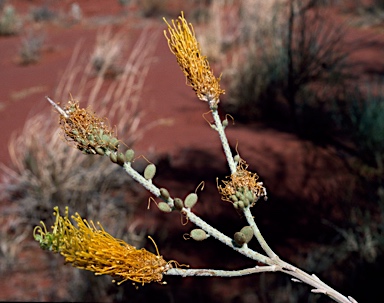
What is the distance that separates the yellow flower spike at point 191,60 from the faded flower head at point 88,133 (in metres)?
0.19

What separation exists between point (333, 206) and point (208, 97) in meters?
3.12

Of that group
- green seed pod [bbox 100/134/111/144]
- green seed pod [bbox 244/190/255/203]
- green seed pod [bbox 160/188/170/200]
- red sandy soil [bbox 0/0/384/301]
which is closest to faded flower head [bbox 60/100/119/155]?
green seed pod [bbox 100/134/111/144]

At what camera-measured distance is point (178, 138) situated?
5.61m

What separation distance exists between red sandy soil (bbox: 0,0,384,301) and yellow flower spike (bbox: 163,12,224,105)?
9.29 feet

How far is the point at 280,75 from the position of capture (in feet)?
20.0

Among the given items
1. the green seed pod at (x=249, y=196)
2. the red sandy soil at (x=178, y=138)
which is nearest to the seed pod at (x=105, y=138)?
the green seed pod at (x=249, y=196)

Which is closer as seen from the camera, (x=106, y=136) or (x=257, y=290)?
(x=106, y=136)

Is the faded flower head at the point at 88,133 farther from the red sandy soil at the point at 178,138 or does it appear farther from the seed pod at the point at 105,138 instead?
the red sandy soil at the point at 178,138

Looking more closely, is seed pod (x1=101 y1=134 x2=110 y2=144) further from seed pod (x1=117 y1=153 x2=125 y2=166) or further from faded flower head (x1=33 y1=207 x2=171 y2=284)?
faded flower head (x1=33 y1=207 x2=171 y2=284)

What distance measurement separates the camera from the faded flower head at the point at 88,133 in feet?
3.37

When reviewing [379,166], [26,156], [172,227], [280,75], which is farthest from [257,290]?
[280,75]

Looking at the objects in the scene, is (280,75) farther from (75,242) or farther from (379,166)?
(75,242)

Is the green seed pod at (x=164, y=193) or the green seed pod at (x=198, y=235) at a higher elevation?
the green seed pod at (x=164, y=193)

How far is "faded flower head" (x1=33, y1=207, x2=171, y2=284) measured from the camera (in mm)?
896
